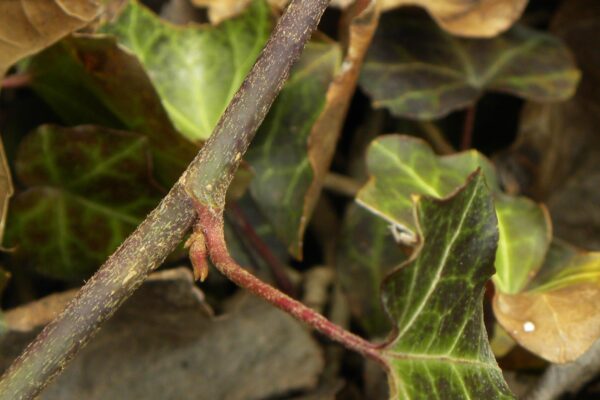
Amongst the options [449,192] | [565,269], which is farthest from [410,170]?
[565,269]

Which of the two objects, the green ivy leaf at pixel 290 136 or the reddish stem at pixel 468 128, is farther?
the reddish stem at pixel 468 128

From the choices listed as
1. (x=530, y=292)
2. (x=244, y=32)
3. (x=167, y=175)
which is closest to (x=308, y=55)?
(x=244, y=32)

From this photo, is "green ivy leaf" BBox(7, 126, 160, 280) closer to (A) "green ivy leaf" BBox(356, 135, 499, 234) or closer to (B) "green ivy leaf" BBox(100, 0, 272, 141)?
(B) "green ivy leaf" BBox(100, 0, 272, 141)

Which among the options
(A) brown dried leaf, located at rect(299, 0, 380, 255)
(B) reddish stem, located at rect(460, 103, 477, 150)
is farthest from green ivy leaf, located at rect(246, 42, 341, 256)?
(B) reddish stem, located at rect(460, 103, 477, 150)

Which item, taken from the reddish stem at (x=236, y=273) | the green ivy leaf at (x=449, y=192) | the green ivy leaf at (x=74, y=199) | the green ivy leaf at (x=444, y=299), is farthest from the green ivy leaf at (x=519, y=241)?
the green ivy leaf at (x=74, y=199)

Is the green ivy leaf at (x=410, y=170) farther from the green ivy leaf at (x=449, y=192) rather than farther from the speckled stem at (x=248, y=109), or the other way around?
the speckled stem at (x=248, y=109)

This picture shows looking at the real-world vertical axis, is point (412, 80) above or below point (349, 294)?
above

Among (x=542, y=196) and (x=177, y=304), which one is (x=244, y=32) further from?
(x=542, y=196)
